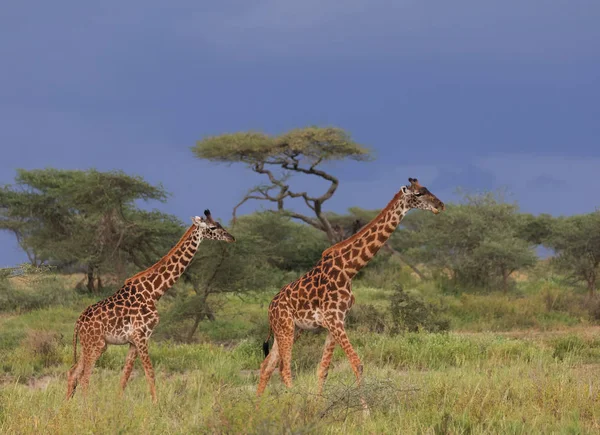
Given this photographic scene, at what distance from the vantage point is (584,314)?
23.0m

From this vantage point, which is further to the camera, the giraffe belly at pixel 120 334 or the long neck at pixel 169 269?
the long neck at pixel 169 269

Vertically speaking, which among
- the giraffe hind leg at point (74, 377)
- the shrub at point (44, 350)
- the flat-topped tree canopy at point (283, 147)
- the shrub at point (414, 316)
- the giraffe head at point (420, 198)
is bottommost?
the shrub at point (44, 350)

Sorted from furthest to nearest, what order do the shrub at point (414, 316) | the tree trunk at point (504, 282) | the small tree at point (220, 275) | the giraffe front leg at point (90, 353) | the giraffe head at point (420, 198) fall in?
the tree trunk at point (504, 282), the small tree at point (220, 275), the shrub at point (414, 316), the giraffe front leg at point (90, 353), the giraffe head at point (420, 198)

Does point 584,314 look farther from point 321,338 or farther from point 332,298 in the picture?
point 332,298

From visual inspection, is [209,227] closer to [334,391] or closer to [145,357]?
[145,357]

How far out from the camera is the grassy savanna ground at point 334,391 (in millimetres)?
6289

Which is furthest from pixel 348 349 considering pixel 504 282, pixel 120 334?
pixel 504 282

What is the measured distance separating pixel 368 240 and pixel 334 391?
1481 mm

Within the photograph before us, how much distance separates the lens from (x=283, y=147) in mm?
35781

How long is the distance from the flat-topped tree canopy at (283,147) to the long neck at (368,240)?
27.3 metres

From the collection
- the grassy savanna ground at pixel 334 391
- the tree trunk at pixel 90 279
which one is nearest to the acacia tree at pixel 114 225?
the tree trunk at pixel 90 279

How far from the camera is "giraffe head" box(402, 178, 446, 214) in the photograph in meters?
7.13

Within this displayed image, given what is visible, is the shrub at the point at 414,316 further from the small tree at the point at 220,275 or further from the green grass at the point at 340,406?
the green grass at the point at 340,406

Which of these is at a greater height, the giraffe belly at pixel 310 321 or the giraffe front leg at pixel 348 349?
the giraffe belly at pixel 310 321
